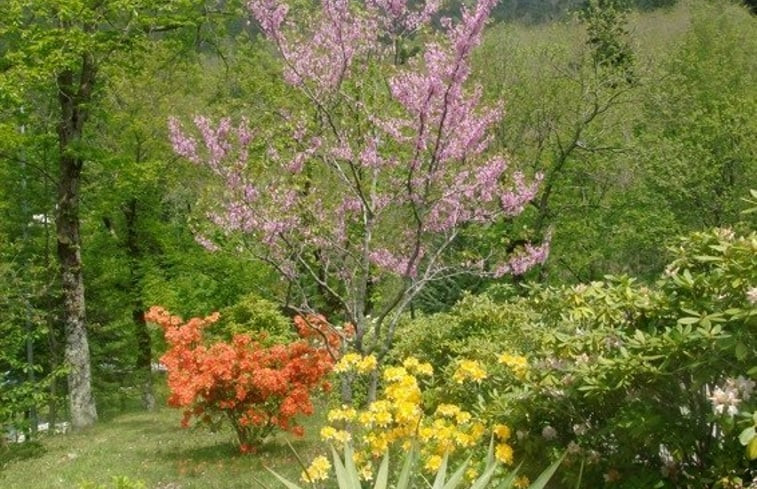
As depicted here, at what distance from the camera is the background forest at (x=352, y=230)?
569 centimetres

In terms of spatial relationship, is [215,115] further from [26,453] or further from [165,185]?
[26,453]

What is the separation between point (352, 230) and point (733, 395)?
10202mm

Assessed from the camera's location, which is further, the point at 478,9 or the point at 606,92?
the point at 606,92

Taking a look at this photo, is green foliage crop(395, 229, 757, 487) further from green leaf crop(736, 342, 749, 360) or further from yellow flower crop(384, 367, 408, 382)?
yellow flower crop(384, 367, 408, 382)

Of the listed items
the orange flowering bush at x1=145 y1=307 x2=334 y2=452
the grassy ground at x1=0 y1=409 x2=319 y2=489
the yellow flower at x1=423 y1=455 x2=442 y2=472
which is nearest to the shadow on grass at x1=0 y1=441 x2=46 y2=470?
the grassy ground at x1=0 y1=409 x2=319 y2=489

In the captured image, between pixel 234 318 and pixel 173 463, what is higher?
pixel 234 318

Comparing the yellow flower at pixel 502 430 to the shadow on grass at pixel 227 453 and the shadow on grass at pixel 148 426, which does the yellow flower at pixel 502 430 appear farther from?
the shadow on grass at pixel 148 426

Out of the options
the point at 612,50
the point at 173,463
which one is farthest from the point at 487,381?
the point at 612,50

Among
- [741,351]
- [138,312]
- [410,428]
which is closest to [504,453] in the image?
[410,428]

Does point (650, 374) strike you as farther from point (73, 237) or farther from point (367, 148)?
point (73, 237)

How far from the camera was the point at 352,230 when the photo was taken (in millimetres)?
14023

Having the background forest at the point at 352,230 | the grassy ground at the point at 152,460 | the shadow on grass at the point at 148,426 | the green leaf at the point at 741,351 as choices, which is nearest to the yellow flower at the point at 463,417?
the background forest at the point at 352,230

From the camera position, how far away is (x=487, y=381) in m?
7.59

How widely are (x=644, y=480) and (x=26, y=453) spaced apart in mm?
14709
